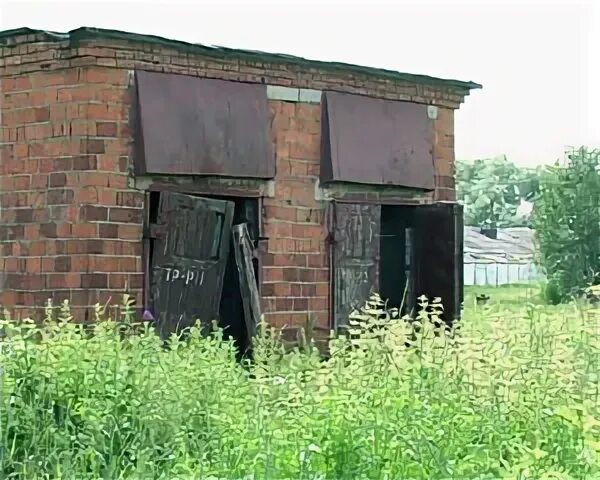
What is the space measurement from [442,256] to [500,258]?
0.25m

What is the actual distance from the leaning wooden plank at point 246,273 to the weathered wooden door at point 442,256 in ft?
1.50

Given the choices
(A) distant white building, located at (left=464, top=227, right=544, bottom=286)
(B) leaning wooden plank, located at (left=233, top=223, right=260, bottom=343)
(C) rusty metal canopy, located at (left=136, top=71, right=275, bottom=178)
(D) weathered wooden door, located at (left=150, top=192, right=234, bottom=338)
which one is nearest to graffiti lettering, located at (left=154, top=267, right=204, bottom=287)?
(D) weathered wooden door, located at (left=150, top=192, right=234, bottom=338)

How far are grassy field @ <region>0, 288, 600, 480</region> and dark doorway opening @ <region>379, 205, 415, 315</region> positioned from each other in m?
0.21

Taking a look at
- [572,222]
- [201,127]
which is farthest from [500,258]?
[201,127]

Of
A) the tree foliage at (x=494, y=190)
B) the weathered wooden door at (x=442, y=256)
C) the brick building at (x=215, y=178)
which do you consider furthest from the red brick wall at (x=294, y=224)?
the tree foliage at (x=494, y=190)

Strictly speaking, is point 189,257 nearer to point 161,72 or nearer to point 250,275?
point 250,275

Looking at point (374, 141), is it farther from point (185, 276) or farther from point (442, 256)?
point (185, 276)

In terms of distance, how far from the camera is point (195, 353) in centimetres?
270

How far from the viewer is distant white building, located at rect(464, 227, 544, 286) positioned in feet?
8.69

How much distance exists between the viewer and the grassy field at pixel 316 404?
2.48 meters

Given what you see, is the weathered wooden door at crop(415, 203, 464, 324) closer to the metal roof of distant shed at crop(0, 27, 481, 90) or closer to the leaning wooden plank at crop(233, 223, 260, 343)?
the metal roof of distant shed at crop(0, 27, 481, 90)

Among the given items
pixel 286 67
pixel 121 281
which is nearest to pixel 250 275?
pixel 121 281

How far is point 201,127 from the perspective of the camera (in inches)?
109

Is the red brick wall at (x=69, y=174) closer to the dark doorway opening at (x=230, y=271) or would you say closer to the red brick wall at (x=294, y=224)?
the dark doorway opening at (x=230, y=271)
